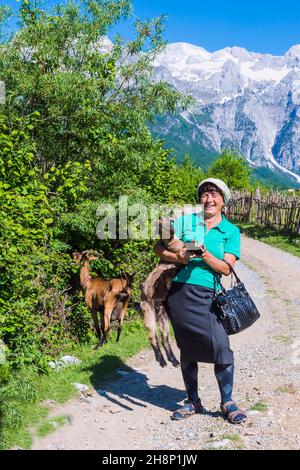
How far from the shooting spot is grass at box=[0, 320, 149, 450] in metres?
4.66

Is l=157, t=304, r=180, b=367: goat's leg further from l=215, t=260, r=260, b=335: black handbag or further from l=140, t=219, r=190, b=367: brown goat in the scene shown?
l=215, t=260, r=260, b=335: black handbag

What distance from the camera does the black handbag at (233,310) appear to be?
4.72 m

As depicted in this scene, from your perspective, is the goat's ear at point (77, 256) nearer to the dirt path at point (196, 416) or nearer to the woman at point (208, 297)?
the dirt path at point (196, 416)

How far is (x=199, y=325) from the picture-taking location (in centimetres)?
473

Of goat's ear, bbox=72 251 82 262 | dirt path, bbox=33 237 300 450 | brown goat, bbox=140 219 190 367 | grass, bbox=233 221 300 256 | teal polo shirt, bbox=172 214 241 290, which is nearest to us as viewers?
dirt path, bbox=33 237 300 450

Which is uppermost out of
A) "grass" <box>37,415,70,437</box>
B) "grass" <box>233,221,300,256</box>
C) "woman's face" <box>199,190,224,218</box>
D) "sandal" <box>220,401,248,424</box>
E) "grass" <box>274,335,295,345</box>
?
"woman's face" <box>199,190,224,218</box>

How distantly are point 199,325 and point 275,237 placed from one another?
19.8m

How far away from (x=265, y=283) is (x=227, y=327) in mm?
9683

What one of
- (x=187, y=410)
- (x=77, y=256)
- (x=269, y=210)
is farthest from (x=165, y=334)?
(x=269, y=210)

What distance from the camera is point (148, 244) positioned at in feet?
35.3

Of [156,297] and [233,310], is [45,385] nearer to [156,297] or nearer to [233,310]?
[156,297]

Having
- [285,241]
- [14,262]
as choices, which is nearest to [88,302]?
[14,262]

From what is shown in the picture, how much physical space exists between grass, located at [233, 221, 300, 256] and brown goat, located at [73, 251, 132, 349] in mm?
12854

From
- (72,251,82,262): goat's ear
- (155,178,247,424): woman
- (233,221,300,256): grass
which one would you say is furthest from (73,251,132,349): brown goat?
(233,221,300,256): grass
